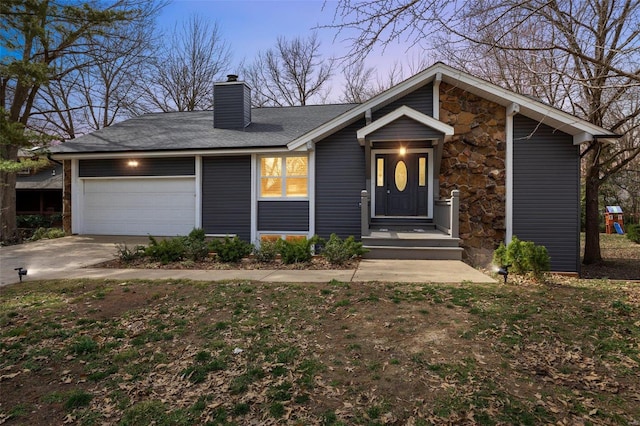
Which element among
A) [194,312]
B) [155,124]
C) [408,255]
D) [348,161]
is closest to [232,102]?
[155,124]

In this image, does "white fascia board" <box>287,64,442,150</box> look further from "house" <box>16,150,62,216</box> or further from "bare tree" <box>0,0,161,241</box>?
"house" <box>16,150,62,216</box>

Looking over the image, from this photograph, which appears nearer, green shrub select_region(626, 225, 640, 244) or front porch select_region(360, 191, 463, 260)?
front porch select_region(360, 191, 463, 260)

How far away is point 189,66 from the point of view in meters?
25.5

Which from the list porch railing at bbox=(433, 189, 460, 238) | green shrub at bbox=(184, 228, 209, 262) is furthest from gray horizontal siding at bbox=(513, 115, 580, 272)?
green shrub at bbox=(184, 228, 209, 262)

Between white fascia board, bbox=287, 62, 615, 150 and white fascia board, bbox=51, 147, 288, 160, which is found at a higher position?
white fascia board, bbox=287, 62, 615, 150

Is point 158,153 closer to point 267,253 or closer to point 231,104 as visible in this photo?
point 231,104

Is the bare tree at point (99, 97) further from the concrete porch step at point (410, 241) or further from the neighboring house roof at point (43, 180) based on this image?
the concrete porch step at point (410, 241)

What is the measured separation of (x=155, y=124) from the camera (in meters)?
14.6

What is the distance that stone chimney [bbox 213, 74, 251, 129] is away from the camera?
13.2 meters

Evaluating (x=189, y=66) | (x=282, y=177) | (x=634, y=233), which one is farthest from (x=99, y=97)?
(x=634, y=233)

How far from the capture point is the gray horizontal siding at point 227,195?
37.8 feet

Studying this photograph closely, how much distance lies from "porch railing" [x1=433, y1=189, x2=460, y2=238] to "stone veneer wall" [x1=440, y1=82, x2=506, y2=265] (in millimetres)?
588

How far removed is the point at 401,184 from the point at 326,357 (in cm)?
792

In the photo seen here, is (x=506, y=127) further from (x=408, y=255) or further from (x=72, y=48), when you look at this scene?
(x=72, y=48)
